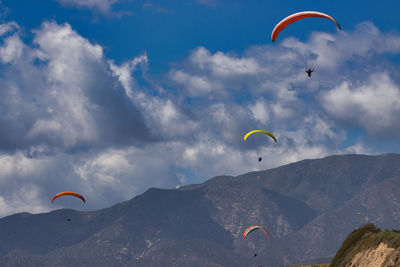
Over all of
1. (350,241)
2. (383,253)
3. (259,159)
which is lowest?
(383,253)

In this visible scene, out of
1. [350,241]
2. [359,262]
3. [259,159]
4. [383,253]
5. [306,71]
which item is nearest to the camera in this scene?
[306,71]

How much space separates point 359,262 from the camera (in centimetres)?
8112

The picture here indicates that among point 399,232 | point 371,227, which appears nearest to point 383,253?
point 399,232

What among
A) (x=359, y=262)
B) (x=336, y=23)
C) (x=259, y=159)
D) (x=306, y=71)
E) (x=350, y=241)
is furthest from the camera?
(x=350, y=241)

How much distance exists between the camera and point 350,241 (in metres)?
93.3

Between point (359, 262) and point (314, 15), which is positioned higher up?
point (314, 15)

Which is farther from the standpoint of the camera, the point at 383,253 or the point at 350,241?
the point at 350,241

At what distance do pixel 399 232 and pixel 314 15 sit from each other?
111 feet

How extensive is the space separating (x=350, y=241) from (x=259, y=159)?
75.8ft

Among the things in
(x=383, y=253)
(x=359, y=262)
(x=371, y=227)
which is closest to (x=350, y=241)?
(x=371, y=227)

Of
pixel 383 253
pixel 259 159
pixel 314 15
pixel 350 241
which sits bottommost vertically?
pixel 383 253

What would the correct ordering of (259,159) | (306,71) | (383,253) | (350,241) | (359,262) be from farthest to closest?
(350,241)
(259,159)
(359,262)
(383,253)
(306,71)

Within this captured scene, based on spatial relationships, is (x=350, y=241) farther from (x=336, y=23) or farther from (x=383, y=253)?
(x=336, y=23)

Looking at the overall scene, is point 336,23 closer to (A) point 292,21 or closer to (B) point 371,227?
(A) point 292,21
